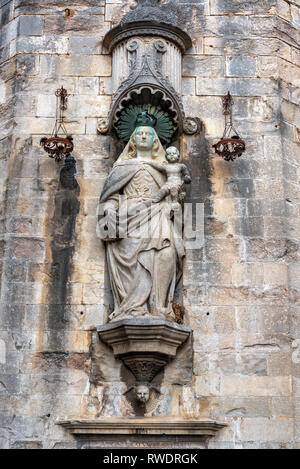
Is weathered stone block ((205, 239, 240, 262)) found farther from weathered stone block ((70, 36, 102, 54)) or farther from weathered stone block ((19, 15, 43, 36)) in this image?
weathered stone block ((19, 15, 43, 36))

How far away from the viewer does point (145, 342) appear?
28.0ft

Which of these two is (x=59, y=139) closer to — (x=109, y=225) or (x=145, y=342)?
(x=109, y=225)

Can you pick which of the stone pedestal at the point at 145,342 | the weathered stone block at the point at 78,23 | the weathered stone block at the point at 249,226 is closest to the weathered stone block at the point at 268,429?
the stone pedestal at the point at 145,342

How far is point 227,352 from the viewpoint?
28.7 ft

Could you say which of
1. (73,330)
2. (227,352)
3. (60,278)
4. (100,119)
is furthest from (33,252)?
(227,352)

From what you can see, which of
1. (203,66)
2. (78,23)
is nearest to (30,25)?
(78,23)

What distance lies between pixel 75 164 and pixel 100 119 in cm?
68

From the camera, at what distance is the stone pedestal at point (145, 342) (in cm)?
847

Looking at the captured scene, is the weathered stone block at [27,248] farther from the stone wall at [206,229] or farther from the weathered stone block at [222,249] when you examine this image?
the weathered stone block at [222,249]

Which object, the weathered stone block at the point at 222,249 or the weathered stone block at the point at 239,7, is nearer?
the weathered stone block at the point at 222,249

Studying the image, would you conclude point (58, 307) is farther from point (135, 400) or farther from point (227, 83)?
point (227, 83)

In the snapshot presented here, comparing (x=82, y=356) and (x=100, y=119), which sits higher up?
(x=100, y=119)

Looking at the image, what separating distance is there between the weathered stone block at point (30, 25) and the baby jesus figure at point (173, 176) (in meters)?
2.55

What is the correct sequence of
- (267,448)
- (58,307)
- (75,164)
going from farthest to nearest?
1. (75,164)
2. (58,307)
3. (267,448)
